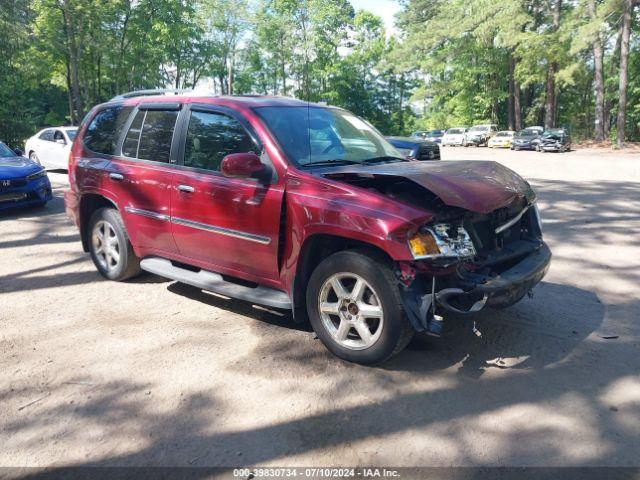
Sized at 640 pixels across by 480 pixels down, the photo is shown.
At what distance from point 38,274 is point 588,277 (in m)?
6.23

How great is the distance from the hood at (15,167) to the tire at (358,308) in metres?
8.01

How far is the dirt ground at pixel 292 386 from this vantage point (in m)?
2.74

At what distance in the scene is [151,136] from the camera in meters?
4.91

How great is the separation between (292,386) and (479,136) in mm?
41249

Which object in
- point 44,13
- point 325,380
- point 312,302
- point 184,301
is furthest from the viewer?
point 44,13

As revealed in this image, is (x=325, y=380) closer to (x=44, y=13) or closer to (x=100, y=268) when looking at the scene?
(x=100, y=268)

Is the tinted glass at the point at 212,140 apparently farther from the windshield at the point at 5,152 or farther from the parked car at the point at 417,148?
the parked car at the point at 417,148

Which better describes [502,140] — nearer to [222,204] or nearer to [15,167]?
[15,167]

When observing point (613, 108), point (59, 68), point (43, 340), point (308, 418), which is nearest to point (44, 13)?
point (59, 68)

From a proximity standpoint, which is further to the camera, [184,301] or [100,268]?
[100,268]

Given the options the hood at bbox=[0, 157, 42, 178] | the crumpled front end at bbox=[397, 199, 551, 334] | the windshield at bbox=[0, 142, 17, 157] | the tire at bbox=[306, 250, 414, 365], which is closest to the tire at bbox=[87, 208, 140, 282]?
the tire at bbox=[306, 250, 414, 365]

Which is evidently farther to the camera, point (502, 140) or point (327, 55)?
point (327, 55)

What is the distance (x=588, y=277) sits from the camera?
5598 mm

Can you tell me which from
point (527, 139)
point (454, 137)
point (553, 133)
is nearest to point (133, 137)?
point (553, 133)
